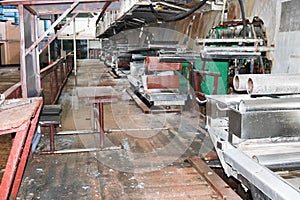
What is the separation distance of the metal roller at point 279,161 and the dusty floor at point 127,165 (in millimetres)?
1307

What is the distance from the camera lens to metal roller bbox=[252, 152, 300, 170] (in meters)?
1.32

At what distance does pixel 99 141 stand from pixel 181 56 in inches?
60.8

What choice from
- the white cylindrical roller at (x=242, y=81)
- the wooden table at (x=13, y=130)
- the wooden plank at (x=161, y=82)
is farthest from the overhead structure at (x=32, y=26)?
the white cylindrical roller at (x=242, y=81)

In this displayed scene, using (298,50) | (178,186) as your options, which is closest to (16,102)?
(178,186)

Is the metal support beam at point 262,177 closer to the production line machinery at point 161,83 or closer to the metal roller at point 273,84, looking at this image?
the metal roller at point 273,84

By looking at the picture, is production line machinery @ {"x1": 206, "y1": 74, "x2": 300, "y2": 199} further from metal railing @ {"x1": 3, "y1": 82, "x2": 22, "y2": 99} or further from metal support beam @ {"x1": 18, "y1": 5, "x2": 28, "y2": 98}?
metal support beam @ {"x1": 18, "y1": 5, "x2": 28, "y2": 98}

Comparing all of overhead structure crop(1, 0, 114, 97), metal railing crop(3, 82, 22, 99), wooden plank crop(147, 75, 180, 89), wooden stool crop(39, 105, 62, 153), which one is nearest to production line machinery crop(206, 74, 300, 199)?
metal railing crop(3, 82, 22, 99)

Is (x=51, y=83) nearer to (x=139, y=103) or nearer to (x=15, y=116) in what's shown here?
(x=139, y=103)

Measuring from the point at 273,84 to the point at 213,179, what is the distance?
1539 mm

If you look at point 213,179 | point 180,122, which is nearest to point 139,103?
point 180,122

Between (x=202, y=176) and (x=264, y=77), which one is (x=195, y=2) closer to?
(x=202, y=176)

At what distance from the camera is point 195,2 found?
13.0 ft

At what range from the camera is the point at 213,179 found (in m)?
2.82

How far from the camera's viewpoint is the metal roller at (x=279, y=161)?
132 cm
